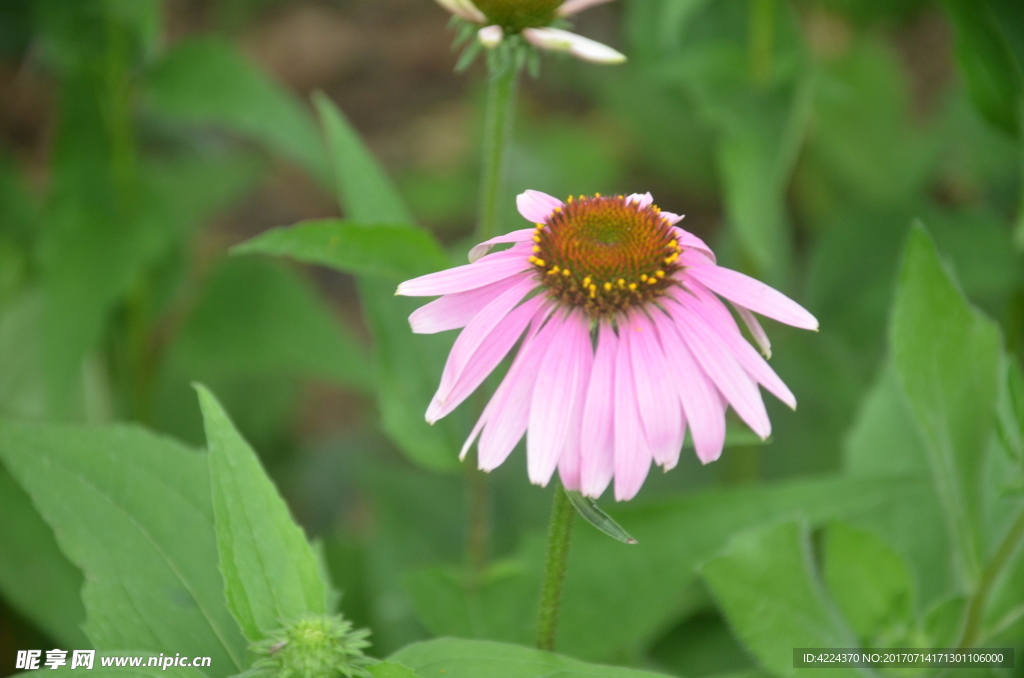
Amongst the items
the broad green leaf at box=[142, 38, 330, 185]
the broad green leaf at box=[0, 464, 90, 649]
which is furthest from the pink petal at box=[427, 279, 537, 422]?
the broad green leaf at box=[142, 38, 330, 185]

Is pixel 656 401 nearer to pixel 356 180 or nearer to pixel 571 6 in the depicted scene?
pixel 571 6

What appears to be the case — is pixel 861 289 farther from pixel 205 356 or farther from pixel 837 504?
pixel 205 356

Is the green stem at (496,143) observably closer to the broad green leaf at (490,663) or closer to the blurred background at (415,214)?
the blurred background at (415,214)

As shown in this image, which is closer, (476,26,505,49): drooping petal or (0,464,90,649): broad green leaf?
(476,26,505,49): drooping petal

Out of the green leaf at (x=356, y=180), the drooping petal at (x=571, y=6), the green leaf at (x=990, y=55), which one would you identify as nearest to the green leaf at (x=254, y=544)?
the green leaf at (x=356, y=180)

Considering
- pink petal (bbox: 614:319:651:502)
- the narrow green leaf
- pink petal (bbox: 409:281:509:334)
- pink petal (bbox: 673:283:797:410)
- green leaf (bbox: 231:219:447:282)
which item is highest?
green leaf (bbox: 231:219:447:282)

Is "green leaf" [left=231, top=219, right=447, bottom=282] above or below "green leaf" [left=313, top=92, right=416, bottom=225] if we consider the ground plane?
below

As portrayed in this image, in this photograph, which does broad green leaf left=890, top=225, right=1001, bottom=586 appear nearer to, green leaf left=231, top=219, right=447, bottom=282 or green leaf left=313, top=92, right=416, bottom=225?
green leaf left=231, top=219, right=447, bottom=282

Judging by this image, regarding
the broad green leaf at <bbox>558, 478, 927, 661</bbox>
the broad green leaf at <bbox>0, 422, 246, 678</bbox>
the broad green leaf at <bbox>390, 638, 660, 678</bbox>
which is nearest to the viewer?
the broad green leaf at <bbox>390, 638, 660, 678</bbox>
